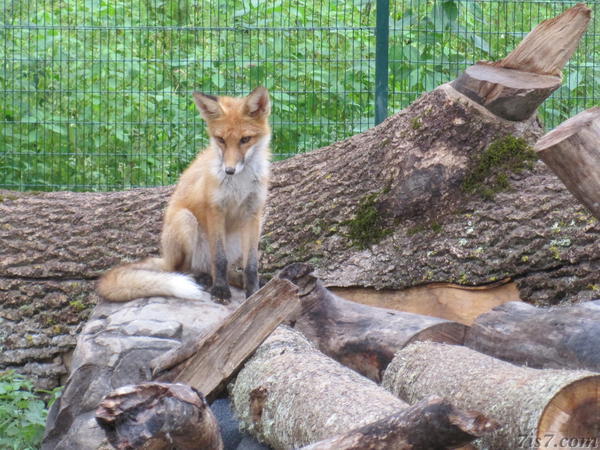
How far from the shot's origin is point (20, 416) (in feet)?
16.9

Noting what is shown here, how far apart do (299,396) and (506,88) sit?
2554mm

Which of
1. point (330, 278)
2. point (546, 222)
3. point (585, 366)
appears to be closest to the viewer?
point (585, 366)

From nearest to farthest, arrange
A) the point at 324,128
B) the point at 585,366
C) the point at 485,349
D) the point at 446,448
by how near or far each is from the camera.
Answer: the point at 446,448 < the point at 585,366 < the point at 485,349 < the point at 324,128

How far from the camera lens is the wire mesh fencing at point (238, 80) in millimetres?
8094

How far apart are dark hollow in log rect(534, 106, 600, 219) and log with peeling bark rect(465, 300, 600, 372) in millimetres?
597

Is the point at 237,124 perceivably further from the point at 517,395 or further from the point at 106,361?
the point at 517,395

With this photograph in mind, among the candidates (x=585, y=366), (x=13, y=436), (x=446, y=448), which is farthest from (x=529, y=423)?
(x=13, y=436)

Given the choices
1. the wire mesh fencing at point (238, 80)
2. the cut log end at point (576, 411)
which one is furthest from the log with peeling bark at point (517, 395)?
the wire mesh fencing at point (238, 80)

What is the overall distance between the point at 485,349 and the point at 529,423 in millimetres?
1310

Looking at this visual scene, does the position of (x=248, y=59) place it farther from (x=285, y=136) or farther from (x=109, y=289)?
(x=109, y=289)

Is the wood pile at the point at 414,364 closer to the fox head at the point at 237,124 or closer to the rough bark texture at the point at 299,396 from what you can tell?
the rough bark texture at the point at 299,396

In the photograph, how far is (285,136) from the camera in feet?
27.6

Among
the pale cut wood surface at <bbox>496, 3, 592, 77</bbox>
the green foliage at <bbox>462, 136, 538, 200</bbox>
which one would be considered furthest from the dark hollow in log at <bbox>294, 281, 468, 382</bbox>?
the pale cut wood surface at <bbox>496, 3, 592, 77</bbox>

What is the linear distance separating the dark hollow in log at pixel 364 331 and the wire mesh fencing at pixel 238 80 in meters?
3.72
